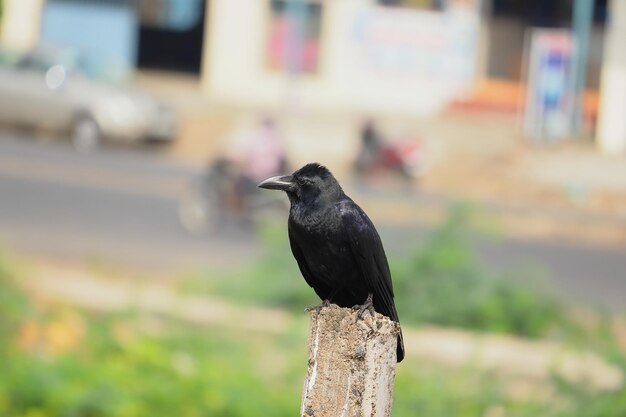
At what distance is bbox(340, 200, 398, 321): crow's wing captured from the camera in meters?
2.45

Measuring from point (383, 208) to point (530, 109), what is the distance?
972cm

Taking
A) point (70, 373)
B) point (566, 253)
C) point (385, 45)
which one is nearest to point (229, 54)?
point (385, 45)

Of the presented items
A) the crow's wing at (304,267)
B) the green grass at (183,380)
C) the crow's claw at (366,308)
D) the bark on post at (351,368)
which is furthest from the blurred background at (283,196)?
the bark on post at (351,368)

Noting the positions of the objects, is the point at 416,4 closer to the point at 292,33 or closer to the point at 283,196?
the point at 292,33

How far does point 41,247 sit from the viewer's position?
10.9m

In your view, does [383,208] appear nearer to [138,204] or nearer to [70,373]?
[138,204]

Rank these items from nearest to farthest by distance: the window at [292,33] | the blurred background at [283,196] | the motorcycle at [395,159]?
the blurred background at [283,196] → the motorcycle at [395,159] → the window at [292,33]

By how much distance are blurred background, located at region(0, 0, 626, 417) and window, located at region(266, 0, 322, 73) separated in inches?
1.8

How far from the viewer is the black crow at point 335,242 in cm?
240

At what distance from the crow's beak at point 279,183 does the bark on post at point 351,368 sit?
0.25 m

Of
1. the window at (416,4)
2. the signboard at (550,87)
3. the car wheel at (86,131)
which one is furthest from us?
the window at (416,4)

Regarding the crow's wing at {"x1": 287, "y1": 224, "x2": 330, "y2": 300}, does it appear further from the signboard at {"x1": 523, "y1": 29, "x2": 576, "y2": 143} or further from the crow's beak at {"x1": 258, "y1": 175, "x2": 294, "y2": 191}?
the signboard at {"x1": 523, "y1": 29, "x2": 576, "y2": 143}

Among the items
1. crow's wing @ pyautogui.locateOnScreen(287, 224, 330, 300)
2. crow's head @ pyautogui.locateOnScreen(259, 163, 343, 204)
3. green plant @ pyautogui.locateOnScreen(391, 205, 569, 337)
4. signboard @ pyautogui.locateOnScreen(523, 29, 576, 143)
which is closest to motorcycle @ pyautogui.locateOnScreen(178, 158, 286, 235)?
green plant @ pyautogui.locateOnScreen(391, 205, 569, 337)

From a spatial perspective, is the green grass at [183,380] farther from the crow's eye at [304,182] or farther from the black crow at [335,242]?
the crow's eye at [304,182]
